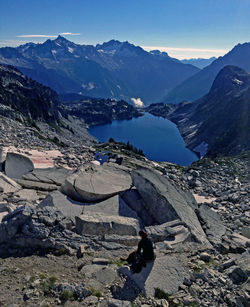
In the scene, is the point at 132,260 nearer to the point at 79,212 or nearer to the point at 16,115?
the point at 79,212

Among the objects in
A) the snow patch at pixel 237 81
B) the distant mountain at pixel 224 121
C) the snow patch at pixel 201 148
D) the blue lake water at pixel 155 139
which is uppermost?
the snow patch at pixel 237 81

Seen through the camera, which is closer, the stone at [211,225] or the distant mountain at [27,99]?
the stone at [211,225]

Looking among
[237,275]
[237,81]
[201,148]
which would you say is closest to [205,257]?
[237,275]

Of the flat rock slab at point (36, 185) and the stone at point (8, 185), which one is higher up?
the stone at point (8, 185)

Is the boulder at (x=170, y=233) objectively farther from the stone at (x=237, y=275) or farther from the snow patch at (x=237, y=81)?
the snow patch at (x=237, y=81)

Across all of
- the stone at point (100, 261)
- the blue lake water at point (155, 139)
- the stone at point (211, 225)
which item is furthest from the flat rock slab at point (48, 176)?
the blue lake water at point (155, 139)

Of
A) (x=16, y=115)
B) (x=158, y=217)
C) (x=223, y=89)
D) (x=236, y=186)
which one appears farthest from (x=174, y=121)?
(x=158, y=217)

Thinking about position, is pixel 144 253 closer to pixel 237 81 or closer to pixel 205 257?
pixel 205 257
